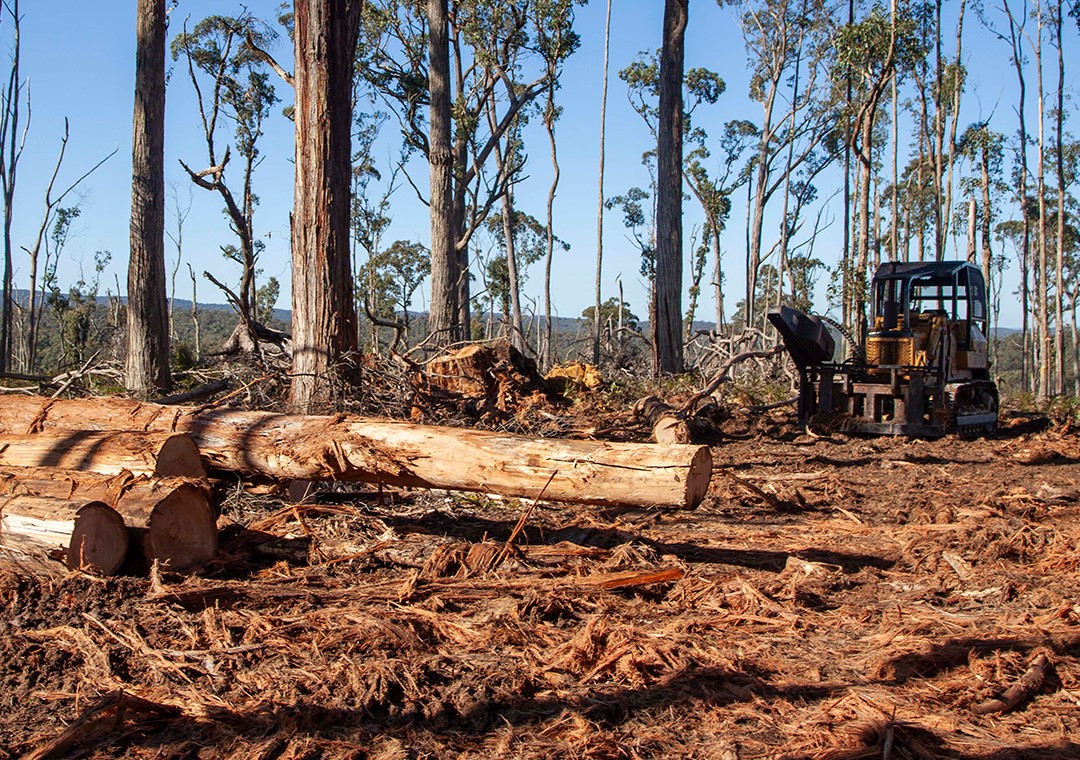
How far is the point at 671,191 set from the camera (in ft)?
56.0

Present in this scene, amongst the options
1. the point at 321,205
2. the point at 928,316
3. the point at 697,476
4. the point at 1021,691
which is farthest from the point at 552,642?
the point at 928,316

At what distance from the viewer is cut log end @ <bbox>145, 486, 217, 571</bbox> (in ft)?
16.6

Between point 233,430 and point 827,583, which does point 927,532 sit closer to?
point 827,583

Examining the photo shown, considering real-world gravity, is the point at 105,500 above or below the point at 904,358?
below

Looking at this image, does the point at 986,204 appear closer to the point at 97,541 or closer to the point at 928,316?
the point at 928,316

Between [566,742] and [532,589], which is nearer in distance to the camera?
[566,742]

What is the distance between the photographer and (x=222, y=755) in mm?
3098

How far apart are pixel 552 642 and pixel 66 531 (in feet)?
8.57

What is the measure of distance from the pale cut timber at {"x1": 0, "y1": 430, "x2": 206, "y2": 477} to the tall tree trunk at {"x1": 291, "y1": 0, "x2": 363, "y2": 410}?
230 cm

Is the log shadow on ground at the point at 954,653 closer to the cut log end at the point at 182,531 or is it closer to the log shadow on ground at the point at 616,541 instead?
the log shadow on ground at the point at 616,541

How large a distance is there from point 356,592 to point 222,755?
1.88 m

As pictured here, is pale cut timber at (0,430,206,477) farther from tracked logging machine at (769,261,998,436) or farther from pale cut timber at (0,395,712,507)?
tracked logging machine at (769,261,998,436)

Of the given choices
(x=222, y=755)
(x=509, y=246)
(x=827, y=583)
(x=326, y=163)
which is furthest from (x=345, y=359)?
(x=509, y=246)

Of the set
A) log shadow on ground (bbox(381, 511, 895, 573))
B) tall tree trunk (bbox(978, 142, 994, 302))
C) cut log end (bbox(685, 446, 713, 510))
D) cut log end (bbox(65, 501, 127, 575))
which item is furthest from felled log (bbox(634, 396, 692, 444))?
tall tree trunk (bbox(978, 142, 994, 302))
